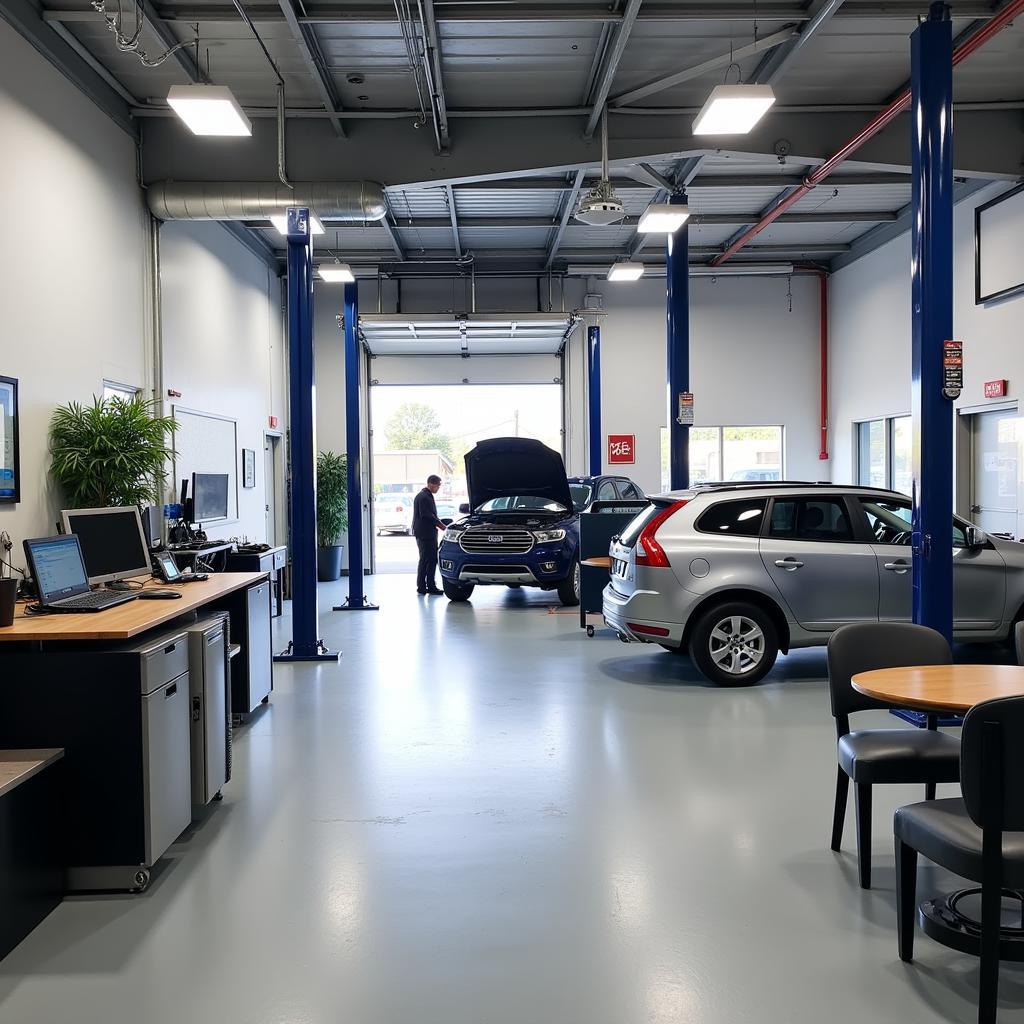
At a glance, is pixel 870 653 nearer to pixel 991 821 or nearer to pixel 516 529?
pixel 991 821

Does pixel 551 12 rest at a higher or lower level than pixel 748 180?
lower

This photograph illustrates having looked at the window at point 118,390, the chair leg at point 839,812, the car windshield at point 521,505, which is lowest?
the chair leg at point 839,812

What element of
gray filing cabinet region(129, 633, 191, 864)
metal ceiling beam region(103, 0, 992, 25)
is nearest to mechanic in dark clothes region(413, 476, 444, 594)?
metal ceiling beam region(103, 0, 992, 25)

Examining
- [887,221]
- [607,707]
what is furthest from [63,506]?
[887,221]

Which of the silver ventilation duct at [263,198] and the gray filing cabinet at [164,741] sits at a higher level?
the silver ventilation duct at [263,198]

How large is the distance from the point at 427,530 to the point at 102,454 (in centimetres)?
598

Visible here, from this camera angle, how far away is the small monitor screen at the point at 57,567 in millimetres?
4031

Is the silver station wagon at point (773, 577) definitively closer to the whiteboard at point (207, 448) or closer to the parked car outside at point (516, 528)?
the parked car outside at point (516, 528)

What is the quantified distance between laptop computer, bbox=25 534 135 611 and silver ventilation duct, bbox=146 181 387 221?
4855 mm

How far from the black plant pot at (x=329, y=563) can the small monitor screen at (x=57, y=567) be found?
10129mm

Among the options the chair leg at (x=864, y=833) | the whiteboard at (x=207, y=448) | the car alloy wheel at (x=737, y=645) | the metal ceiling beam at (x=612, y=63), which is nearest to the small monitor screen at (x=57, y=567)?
the chair leg at (x=864, y=833)

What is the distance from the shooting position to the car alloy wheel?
21.5 feet

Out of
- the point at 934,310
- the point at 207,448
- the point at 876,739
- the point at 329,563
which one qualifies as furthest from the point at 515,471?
the point at 876,739

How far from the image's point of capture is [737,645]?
6574 millimetres
